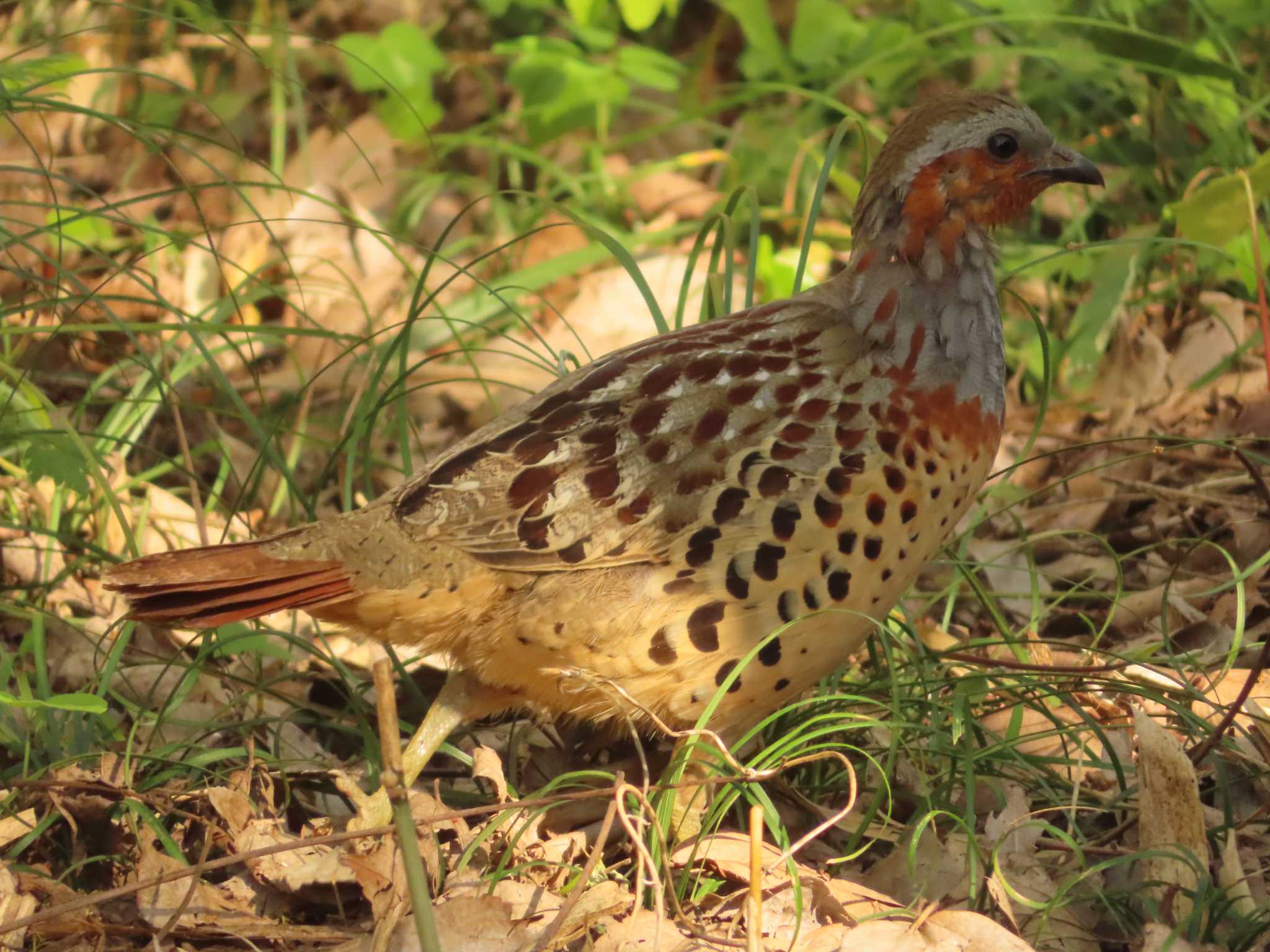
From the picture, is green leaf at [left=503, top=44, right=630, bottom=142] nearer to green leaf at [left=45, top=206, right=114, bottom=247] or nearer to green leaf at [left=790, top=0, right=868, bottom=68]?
green leaf at [left=790, top=0, right=868, bottom=68]

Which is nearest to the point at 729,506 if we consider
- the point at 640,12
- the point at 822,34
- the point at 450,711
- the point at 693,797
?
the point at 693,797

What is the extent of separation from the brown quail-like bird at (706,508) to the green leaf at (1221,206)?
2.25 feet

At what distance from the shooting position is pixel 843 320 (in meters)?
3.40

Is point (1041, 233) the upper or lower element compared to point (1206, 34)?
lower

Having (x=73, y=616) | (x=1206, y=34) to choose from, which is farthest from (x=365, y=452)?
(x=1206, y=34)

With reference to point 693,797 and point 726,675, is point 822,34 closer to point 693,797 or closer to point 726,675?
point 726,675

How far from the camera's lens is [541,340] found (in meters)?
4.14

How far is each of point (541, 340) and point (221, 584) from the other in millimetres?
1312

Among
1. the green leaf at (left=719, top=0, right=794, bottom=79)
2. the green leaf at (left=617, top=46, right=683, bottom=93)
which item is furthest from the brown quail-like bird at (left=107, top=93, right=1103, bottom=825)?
the green leaf at (left=719, top=0, right=794, bottom=79)

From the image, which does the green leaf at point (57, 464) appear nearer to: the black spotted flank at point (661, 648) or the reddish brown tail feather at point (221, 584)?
the reddish brown tail feather at point (221, 584)

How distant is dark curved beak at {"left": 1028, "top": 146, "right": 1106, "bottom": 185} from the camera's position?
3.45 metres

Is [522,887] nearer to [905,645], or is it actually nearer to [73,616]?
[905,645]

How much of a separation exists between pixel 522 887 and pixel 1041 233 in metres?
4.03

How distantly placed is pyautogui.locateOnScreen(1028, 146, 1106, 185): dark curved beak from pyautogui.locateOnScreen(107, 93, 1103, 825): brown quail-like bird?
0.01 metres
